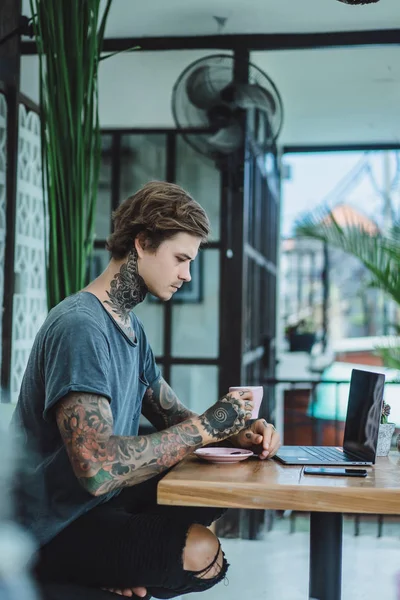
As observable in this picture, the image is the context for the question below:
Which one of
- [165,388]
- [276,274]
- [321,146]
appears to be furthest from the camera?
[276,274]

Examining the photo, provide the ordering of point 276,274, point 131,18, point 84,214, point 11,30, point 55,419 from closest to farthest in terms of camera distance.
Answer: point 55,419
point 84,214
point 11,30
point 131,18
point 276,274

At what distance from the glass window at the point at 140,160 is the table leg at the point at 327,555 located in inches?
A: 111

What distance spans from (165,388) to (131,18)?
7.14ft

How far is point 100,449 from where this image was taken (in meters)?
1.60

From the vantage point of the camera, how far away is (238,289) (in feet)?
13.7

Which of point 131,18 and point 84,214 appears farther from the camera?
point 131,18

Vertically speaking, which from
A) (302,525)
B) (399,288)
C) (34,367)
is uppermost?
(399,288)

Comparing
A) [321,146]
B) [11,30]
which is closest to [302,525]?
[11,30]

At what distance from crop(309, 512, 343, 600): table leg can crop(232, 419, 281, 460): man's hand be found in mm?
218

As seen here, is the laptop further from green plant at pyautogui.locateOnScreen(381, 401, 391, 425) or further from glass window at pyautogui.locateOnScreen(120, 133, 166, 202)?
glass window at pyautogui.locateOnScreen(120, 133, 166, 202)

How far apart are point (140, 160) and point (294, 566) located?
222cm

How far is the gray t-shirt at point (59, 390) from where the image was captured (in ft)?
5.39

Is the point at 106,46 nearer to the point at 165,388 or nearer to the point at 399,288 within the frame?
the point at 399,288

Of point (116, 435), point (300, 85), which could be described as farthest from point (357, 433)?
point (300, 85)
